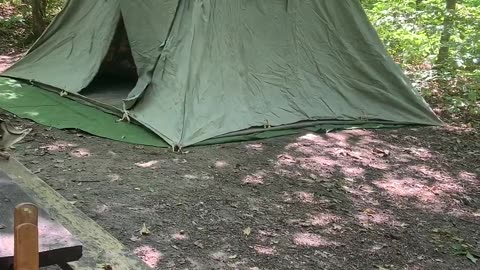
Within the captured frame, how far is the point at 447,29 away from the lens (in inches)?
→ 302

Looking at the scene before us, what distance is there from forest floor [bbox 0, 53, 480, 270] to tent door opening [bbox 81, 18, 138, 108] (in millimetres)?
1188

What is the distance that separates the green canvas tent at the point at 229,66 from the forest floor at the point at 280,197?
437mm

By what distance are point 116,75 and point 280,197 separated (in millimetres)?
4022

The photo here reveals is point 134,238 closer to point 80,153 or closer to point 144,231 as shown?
point 144,231

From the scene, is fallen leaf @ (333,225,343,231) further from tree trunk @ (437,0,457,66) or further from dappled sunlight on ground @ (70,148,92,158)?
tree trunk @ (437,0,457,66)

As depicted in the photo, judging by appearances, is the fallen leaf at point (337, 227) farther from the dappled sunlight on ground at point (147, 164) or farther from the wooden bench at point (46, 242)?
the wooden bench at point (46, 242)

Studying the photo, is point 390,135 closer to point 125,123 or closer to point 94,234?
point 125,123

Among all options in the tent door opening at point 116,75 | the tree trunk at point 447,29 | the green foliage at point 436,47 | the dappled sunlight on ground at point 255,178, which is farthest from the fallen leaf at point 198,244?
the tree trunk at point 447,29

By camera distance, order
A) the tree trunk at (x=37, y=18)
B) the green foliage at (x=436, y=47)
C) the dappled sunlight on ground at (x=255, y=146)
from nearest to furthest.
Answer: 1. the dappled sunlight on ground at (x=255, y=146)
2. the green foliage at (x=436, y=47)
3. the tree trunk at (x=37, y=18)

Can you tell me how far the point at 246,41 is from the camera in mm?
6039

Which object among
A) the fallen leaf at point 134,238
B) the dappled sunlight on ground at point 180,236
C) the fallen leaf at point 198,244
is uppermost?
the fallen leaf at point 134,238

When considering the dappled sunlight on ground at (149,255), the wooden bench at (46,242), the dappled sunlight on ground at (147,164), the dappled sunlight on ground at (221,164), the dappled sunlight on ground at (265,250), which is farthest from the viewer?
the dappled sunlight on ground at (221,164)

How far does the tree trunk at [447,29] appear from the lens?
7.68 meters

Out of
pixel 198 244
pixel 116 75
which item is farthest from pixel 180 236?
pixel 116 75
